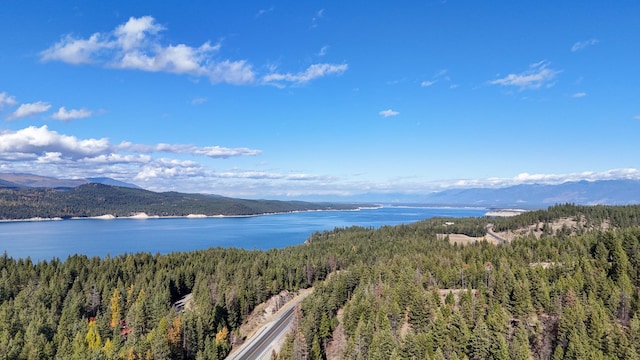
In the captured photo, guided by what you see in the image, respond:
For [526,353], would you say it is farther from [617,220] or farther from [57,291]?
[617,220]

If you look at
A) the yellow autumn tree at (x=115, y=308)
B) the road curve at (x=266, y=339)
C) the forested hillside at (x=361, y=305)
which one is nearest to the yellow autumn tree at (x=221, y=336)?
the forested hillside at (x=361, y=305)

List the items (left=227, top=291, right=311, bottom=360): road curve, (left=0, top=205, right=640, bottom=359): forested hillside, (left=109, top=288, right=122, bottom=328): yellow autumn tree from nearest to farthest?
1. (left=0, top=205, right=640, bottom=359): forested hillside
2. (left=227, top=291, right=311, bottom=360): road curve
3. (left=109, top=288, right=122, bottom=328): yellow autumn tree

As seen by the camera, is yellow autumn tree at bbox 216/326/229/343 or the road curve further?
yellow autumn tree at bbox 216/326/229/343

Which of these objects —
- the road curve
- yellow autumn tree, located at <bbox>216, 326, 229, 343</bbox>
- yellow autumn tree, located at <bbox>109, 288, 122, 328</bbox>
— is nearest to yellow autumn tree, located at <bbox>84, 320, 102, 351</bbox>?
yellow autumn tree, located at <bbox>109, 288, 122, 328</bbox>

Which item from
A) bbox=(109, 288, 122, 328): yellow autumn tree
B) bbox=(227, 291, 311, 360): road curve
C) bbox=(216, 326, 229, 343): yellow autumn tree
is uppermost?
bbox=(109, 288, 122, 328): yellow autumn tree

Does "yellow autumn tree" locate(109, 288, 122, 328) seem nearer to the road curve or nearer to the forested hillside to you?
the forested hillside

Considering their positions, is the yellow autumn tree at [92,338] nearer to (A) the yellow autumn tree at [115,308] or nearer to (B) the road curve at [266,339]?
(A) the yellow autumn tree at [115,308]

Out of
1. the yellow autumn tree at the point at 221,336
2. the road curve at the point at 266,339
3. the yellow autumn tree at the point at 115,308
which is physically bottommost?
the road curve at the point at 266,339

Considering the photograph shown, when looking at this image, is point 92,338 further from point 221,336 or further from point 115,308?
point 115,308
